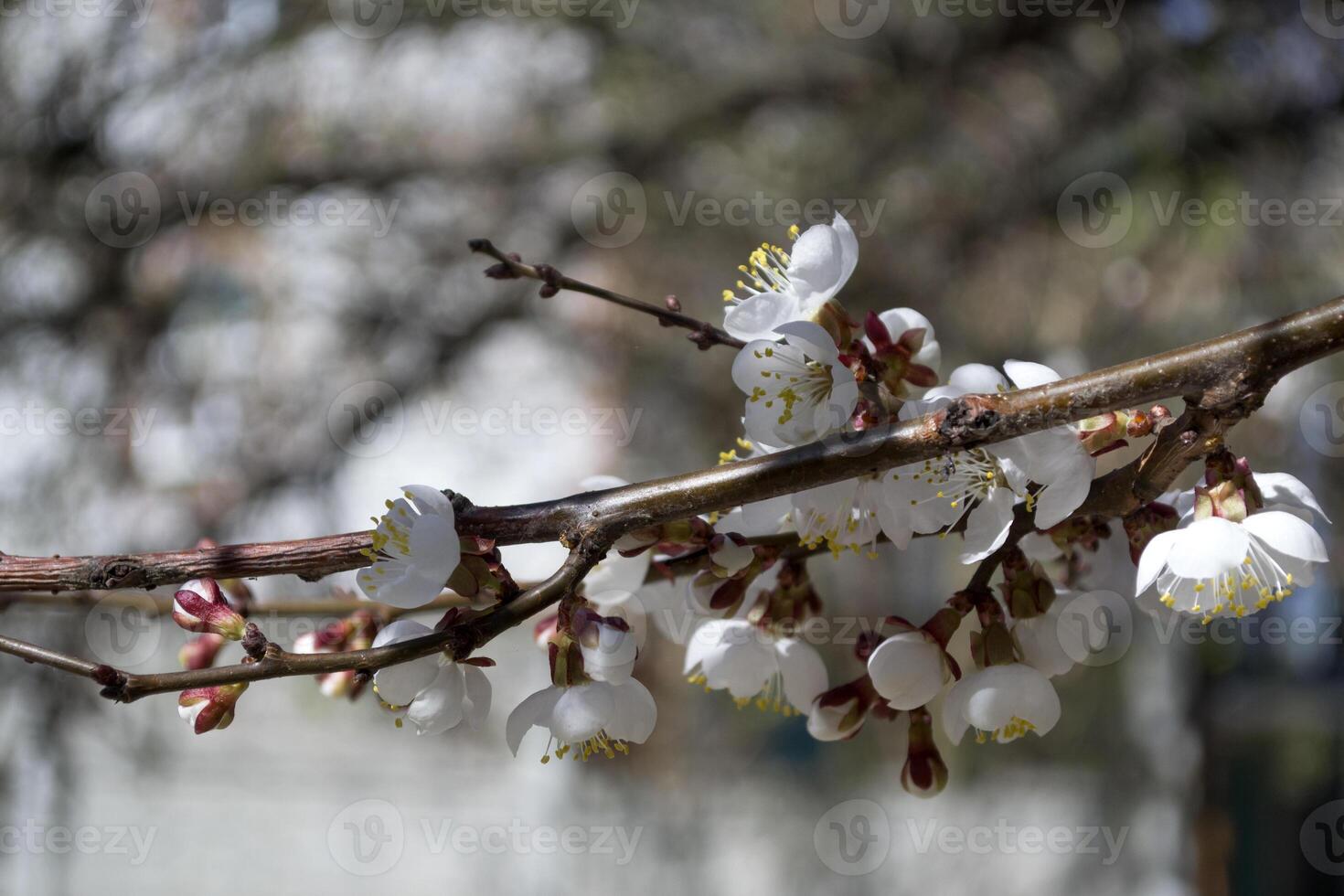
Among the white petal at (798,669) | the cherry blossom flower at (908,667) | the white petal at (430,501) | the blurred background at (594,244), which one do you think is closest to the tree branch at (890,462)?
the white petal at (430,501)

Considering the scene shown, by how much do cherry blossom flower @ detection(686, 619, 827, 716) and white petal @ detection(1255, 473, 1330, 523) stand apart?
0.27m

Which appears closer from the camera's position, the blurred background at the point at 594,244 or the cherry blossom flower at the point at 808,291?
the cherry blossom flower at the point at 808,291

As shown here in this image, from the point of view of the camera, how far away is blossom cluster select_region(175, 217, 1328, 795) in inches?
19.5

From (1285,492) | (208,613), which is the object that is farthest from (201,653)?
(1285,492)

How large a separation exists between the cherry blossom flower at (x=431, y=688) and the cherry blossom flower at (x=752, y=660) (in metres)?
0.18

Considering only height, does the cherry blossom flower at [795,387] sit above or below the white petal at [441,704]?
above

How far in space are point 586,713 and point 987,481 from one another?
237 millimetres

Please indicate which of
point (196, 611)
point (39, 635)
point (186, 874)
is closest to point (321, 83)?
point (39, 635)

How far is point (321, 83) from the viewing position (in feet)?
9.05

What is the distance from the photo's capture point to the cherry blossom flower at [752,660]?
0.68 meters

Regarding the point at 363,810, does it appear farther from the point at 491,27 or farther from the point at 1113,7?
the point at 1113,7

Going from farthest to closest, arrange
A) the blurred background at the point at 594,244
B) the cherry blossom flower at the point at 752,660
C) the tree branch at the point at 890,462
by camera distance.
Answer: the blurred background at the point at 594,244 → the cherry blossom flower at the point at 752,660 → the tree branch at the point at 890,462

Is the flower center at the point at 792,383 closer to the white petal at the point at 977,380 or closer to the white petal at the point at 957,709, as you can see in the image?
the white petal at the point at 977,380

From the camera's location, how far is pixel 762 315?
584 millimetres
